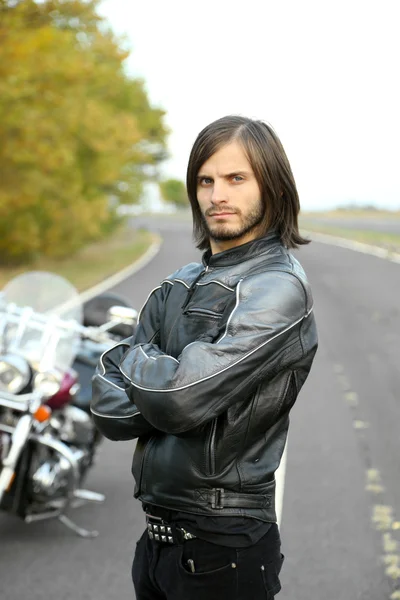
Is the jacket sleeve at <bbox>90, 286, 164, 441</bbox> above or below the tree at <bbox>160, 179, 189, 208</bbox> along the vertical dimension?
above

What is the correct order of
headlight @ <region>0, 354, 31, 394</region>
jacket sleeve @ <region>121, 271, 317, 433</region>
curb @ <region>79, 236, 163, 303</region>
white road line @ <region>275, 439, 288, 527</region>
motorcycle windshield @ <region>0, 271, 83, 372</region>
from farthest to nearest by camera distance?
1. curb @ <region>79, 236, 163, 303</region>
2. white road line @ <region>275, 439, 288, 527</region>
3. motorcycle windshield @ <region>0, 271, 83, 372</region>
4. headlight @ <region>0, 354, 31, 394</region>
5. jacket sleeve @ <region>121, 271, 317, 433</region>

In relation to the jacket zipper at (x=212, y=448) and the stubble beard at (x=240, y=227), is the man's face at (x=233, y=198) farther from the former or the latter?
the jacket zipper at (x=212, y=448)

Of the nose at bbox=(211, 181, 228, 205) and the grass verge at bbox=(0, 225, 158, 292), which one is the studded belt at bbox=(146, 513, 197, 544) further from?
the grass verge at bbox=(0, 225, 158, 292)

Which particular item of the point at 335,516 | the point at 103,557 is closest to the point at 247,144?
the point at 103,557

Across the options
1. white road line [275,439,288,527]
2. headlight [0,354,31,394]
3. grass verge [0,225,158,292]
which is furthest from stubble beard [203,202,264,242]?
grass verge [0,225,158,292]

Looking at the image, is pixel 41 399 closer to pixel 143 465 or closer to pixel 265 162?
pixel 143 465

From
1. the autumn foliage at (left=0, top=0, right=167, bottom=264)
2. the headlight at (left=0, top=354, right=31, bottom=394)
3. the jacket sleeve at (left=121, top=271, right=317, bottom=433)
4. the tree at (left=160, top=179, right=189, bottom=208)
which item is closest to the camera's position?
the jacket sleeve at (left=121, top=271, right=317, bottom=433)

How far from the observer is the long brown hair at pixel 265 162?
102 inches

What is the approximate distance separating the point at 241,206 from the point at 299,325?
38 centimetres

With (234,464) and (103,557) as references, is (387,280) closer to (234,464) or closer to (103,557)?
(103,557)

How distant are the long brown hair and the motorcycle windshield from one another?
2388 mm

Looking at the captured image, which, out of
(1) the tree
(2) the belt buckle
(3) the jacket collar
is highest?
(3) the jacket collar

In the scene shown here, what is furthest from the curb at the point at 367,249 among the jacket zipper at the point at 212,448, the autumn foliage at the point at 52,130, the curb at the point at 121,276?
the jacket zipper at the point at 212,448

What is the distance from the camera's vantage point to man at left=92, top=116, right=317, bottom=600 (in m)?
2.41
